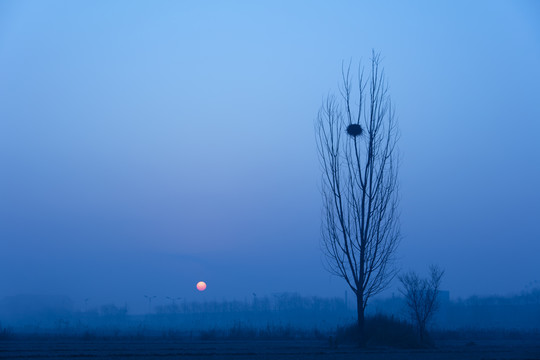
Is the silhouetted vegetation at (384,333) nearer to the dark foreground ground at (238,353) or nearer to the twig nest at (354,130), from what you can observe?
the dark foreground ground at (238,353)

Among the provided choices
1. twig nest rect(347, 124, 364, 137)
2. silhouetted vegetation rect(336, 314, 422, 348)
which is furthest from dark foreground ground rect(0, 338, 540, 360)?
twig nest rect(347, 124, 364, 137)

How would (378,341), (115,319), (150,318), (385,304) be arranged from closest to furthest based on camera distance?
(378,341) < (385,304) < (115,319) < (150,318)

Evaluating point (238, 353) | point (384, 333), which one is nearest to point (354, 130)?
point (238, 353)

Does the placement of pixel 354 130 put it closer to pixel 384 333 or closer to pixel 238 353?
pixel 238 353

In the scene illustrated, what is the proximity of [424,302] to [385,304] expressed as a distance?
253ft

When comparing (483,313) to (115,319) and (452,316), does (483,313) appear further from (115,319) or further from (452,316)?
(115,319)

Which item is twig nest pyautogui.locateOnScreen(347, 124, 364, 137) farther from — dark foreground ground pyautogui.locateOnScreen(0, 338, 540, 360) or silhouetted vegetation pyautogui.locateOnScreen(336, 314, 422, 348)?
silhouetted vegetation pyautogui.locateOnScreen(336, 314, 422, 348)

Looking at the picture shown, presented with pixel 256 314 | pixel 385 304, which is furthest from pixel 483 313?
pixel 256 314

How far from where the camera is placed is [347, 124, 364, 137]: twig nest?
2064 centimetres

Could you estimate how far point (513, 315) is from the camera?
3506 inches

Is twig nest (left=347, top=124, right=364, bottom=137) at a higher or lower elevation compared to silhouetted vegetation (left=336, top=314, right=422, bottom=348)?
higher

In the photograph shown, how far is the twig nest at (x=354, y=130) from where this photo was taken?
67.7 ft

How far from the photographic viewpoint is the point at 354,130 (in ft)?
68.0

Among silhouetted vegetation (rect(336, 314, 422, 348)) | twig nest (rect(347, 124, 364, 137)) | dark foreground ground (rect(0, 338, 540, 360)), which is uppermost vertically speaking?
twig nest (rect(347, 124, 364, 137))
